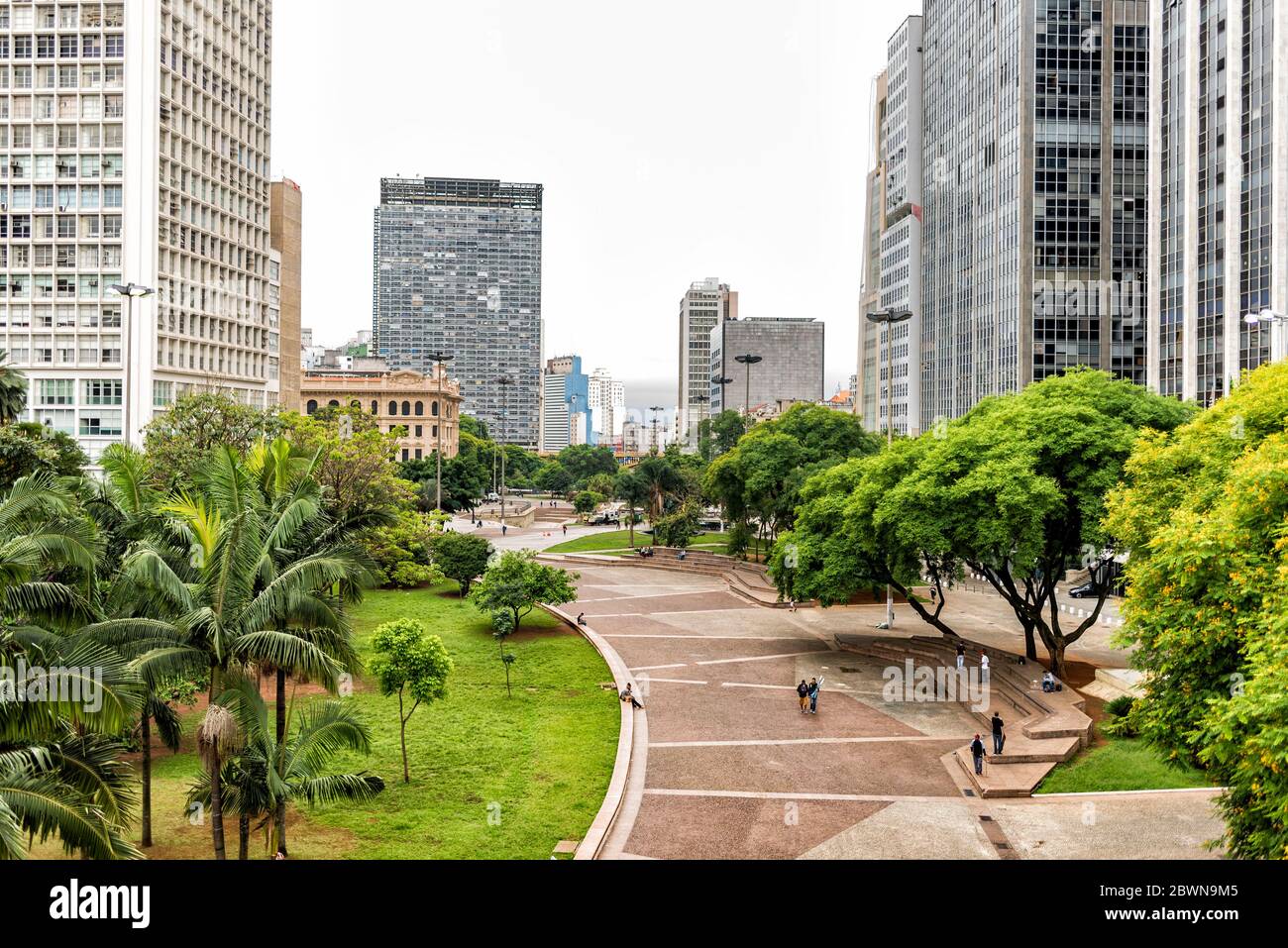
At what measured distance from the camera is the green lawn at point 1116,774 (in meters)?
19.9

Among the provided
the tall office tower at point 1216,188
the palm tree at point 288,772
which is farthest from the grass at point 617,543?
the palm tree at point 288,772

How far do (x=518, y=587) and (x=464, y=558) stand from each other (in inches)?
384

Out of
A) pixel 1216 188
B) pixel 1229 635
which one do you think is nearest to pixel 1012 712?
pixel 1229 635

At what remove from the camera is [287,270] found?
87688 millimetres

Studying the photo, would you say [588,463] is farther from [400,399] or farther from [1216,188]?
[1216,188]

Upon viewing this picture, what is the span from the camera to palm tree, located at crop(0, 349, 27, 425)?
31.2 metres

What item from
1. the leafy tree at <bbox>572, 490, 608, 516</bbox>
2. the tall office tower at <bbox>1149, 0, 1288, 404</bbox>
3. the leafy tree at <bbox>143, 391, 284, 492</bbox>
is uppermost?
the tall office tower at <bbox>1149, 0, 1288, 404</bbox>

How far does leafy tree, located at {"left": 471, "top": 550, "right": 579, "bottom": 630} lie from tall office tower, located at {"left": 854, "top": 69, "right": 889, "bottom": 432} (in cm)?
10850

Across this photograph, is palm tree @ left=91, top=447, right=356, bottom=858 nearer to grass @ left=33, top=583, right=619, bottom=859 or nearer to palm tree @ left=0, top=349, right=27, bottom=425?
grass @ left=33, top=583, right=619, bottom=859

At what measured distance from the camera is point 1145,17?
84562mm

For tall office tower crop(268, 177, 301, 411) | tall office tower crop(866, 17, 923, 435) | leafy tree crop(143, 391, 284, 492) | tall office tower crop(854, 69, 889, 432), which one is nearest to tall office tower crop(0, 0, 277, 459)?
tall office tower crop(268, 177, 301, 411)

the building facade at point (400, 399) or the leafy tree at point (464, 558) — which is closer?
the leafy tree at point (464, 558)

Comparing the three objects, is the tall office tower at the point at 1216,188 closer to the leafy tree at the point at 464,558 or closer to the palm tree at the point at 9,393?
the leafy tree at the point at 464,558

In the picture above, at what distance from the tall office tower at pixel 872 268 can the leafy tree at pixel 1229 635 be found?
415 ft
